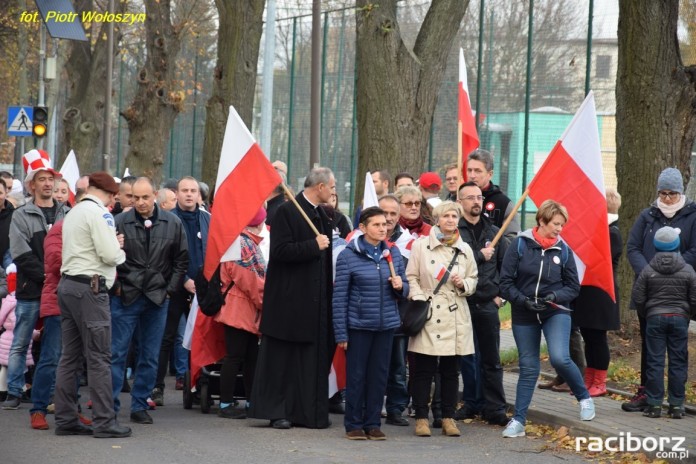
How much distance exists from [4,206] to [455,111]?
574 inches

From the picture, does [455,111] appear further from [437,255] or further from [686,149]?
[437,255]

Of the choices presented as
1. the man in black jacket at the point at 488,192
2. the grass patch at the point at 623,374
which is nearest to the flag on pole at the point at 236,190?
the man in black jacket at the point at 488,192

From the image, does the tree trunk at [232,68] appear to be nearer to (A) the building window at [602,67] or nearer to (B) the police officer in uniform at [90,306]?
(A) the building window at [602,67]

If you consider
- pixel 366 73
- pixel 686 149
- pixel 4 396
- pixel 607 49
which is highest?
pixel 607 49

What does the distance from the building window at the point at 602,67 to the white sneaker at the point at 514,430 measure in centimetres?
1336

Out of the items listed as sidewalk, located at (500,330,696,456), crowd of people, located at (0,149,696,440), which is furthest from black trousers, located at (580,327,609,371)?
sidewalk, located at (500,330,696,456)

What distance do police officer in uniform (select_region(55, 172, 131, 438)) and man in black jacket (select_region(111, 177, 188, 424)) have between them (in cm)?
47

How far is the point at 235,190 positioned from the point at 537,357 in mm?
2828

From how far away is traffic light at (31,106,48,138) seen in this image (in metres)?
24.9

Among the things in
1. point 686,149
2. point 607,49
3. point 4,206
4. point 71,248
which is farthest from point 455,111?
point 71,248

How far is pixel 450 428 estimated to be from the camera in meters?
9.62

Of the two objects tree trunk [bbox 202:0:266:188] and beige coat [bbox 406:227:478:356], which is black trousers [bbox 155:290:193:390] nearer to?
beige coat [bbox 406:227:478:356]

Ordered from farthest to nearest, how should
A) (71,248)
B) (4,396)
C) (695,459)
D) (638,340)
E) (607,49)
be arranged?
1. (607,49)
2. (638,340)
3. (4,396)
4. (71,248)
5. (695,459)

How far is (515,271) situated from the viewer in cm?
966
